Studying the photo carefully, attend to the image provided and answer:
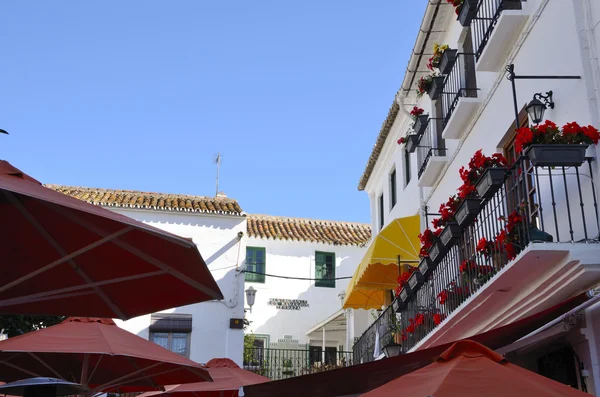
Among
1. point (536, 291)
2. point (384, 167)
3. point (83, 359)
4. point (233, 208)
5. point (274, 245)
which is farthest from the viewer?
point (274, 245)

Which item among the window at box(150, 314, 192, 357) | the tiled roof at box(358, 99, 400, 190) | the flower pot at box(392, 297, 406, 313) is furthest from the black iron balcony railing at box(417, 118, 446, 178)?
the window at box(150, 314, 192, 357)

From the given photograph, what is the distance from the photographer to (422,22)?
13500 millimetres

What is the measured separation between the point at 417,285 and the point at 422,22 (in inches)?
186

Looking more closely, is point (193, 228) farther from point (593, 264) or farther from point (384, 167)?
point (593, 264)

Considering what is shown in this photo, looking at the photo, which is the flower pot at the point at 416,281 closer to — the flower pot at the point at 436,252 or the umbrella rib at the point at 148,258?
the flower pot at the point at 436,252

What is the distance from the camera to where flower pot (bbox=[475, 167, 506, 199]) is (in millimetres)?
8250

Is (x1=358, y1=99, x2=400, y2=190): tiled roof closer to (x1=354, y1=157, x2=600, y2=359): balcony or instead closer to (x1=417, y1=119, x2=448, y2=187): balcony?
(x1=417, y1=119, x2=448, y2=187): balcony

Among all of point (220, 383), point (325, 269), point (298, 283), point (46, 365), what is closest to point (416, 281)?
point (220, 383)

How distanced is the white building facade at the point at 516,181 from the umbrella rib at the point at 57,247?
384 centimetres

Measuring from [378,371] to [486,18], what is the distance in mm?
5121

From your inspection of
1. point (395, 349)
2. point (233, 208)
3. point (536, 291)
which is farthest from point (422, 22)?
point (233, 208)

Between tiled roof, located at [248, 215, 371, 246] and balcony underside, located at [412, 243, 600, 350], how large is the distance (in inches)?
788

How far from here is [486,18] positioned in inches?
395

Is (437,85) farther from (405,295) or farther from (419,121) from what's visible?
(405,295)
